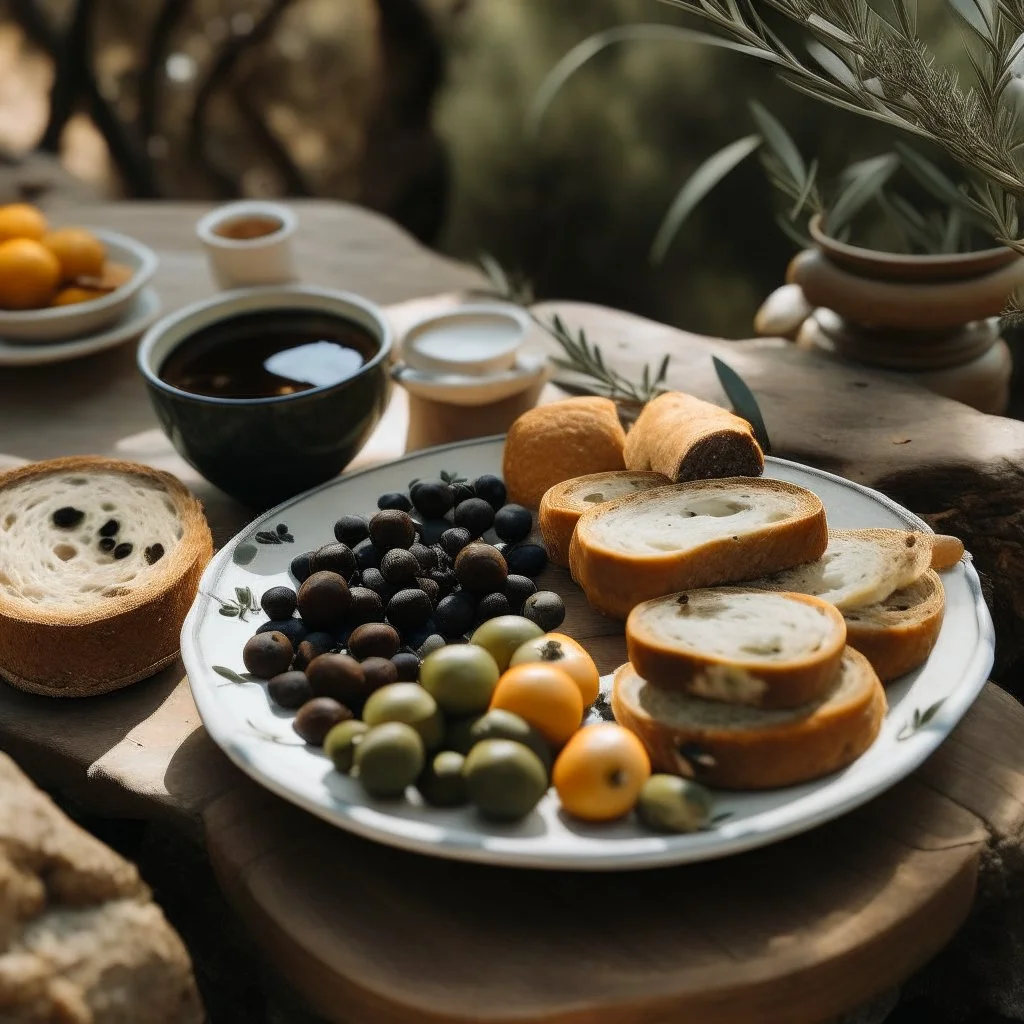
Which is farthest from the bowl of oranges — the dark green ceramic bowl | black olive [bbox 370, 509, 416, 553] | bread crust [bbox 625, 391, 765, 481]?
bread crust [bbox 625, 391, 765, 481]

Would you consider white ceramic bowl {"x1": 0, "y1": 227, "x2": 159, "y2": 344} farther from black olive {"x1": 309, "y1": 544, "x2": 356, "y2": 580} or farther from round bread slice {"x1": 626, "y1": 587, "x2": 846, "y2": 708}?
round bread slice {"x1": 626, "y1": 587, "x2": 846, "y2": 708}

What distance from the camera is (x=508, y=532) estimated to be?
67.4 inches

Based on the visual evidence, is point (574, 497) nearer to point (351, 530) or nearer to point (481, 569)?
point (481, 569)

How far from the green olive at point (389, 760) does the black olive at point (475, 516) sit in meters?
0.52

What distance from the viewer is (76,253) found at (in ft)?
7.78

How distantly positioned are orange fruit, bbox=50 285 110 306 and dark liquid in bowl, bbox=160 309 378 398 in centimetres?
52

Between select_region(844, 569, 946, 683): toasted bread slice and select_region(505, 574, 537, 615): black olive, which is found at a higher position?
select_region(844, 569, 946, 683): toasted bread slice

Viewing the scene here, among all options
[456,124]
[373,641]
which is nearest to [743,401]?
[373,641]

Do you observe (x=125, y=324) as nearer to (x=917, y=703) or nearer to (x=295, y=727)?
(x=295, y=727)

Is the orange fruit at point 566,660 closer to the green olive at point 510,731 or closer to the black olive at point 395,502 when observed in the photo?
the green olive at point 510,731

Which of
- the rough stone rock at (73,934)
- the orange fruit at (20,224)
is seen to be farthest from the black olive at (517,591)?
the orange fruit at (20,224)

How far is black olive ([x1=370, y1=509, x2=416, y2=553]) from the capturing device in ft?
5.36

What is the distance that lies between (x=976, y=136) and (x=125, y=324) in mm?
1601

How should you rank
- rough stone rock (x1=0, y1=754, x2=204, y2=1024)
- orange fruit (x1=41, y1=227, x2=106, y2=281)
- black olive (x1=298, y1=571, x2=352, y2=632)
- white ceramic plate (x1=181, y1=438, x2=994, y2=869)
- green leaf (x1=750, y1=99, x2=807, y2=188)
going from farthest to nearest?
1. orange fruit (x1=41, y1=227, x2=106, y2=281)
2. green leaf (x1=750, y1=99, x2=807, y2=188)
3. black olive (x1=298, y1=571, x2=352, y2=632)
4. white ceramic plate (x1=181, y1=438, x2=994, y2=869)
5. rough stone rock (x1=0, y1=754, x2=204, y2=1024)
